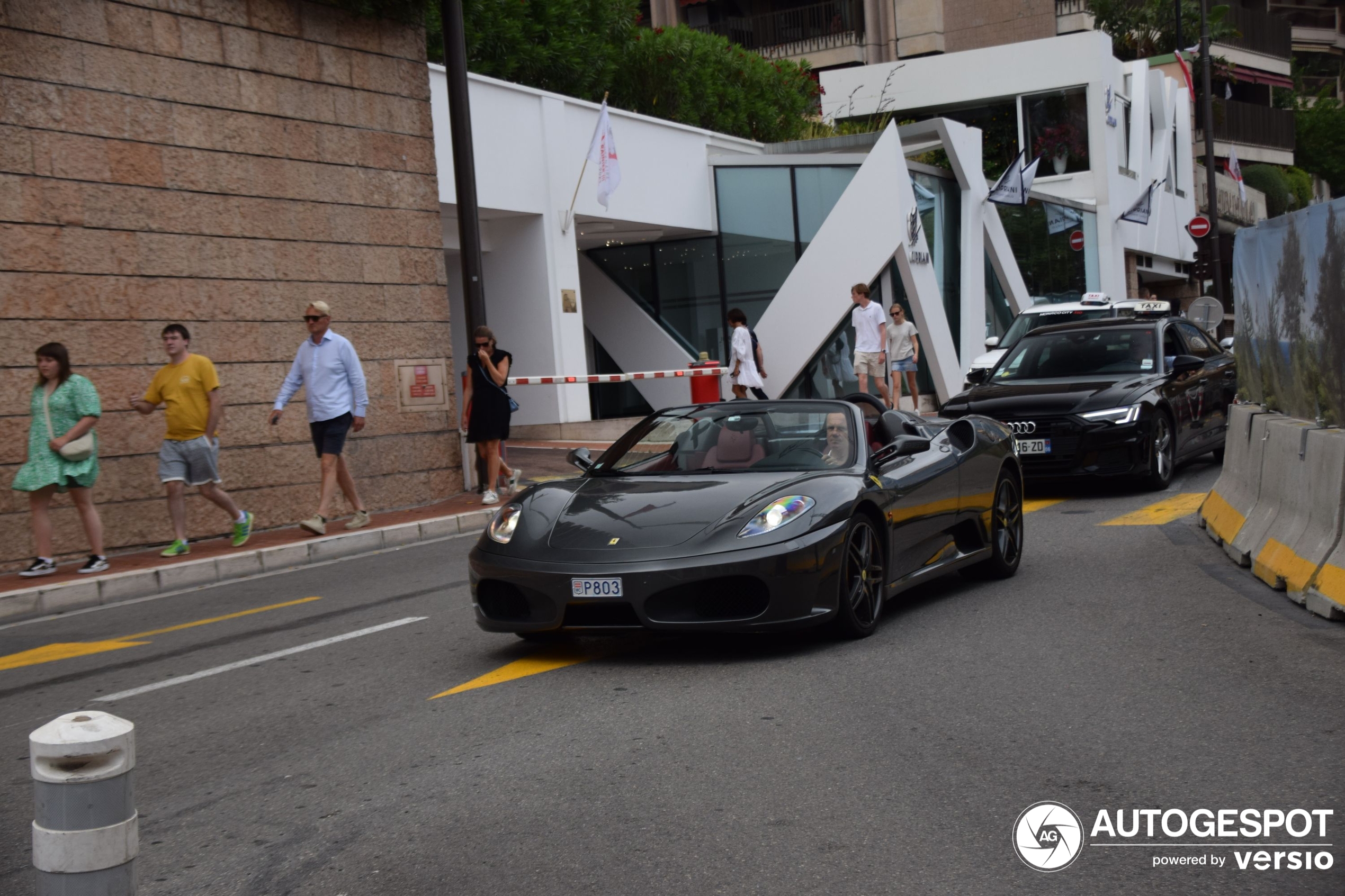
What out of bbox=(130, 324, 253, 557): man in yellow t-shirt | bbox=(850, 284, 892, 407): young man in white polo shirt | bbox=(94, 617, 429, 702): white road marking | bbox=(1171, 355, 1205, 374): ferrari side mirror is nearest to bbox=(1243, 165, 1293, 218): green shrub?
bbox=(850, 284, 892, 407): young man in white polo shirt

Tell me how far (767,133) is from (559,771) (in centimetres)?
2960

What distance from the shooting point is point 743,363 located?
21.0 m

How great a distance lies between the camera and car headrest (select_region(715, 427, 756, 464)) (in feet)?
23.4

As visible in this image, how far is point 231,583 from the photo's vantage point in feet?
35.4

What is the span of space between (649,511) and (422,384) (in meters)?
9.03

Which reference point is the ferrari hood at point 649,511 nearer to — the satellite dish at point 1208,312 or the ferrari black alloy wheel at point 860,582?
the ferrari black alloy wheel at point 860,582

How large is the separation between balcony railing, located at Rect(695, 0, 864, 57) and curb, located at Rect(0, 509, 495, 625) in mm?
39558

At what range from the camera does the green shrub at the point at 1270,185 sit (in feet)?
193

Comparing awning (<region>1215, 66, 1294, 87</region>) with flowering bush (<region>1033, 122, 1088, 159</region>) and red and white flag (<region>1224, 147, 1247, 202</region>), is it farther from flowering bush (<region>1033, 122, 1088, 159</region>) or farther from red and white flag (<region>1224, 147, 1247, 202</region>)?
flowering bush (<region>1033, 122, 1088, 159</region>)

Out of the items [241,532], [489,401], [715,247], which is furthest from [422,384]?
[715,247]

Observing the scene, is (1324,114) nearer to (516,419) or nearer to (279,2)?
(516,419)

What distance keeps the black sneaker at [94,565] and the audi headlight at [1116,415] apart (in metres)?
8.08

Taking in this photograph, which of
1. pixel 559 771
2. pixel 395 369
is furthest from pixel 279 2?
pixel 559 771

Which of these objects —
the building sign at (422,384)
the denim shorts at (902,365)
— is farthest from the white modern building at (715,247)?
the building sign at (422,384)
